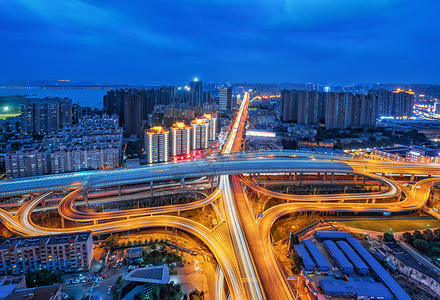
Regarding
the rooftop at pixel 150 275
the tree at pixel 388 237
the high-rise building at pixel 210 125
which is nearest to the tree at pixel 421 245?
the tree at pixel 388 237

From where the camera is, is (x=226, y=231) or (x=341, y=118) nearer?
(x=226, y=231)

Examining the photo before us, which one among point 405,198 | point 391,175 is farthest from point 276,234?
point 391,175

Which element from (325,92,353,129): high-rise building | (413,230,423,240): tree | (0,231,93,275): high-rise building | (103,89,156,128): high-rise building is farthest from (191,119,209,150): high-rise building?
(325,92,353,129): high-rise building

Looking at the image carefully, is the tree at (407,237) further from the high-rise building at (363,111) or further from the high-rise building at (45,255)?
the high-rise building at (363,111)

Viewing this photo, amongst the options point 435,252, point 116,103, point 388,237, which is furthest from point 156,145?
point 116,103

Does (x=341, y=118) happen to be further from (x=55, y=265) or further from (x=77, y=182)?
(x=55, y=265)

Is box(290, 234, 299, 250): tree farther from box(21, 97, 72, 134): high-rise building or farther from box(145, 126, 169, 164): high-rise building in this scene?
box(21, 97, 72, 134): high-rise building

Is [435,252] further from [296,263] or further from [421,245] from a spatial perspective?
[296,263]
